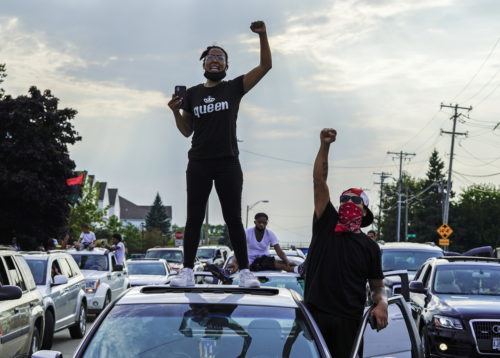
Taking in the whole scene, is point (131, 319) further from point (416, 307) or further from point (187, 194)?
point (416, 307)

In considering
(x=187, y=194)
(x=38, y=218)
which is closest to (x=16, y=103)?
(x=38, y=218)

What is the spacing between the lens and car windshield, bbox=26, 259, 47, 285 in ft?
51.3

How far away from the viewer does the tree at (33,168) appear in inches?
1661

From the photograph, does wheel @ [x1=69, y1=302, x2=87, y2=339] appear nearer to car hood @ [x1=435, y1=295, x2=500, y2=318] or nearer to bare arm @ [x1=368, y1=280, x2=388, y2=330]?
car hood @ [x1=435, y1=295, x2=500, y2=318]

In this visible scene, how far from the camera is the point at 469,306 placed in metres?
12.7


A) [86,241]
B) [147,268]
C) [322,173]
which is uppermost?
[322,173]

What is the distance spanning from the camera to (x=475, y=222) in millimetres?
Answer: 115500

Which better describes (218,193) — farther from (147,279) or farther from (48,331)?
(147,279)

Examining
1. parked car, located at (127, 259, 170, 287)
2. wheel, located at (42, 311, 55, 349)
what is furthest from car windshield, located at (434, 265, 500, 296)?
parked car, located at (127, 259, 170, 287)

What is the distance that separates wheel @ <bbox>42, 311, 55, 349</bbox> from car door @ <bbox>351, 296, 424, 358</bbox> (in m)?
5.69

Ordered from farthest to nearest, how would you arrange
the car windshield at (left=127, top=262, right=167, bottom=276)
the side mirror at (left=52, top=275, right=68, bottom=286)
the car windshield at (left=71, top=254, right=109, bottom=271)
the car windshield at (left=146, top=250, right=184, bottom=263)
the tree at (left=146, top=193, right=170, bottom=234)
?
the tree at (left=146, top=193, right=170, bottom=234) < the car windshield at (left=146, top=250, right=184, bottom=263) < the car windshield at (left=127, top=262, right=167, bottom=276) < the car windshield at (left=71, top=254, right=109, bottom=271) < the side mirror at (left=52, top=275, right=68, bottom=286)

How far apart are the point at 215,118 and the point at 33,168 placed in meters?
36.8

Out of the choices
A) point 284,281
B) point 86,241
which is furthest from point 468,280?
point 86,241

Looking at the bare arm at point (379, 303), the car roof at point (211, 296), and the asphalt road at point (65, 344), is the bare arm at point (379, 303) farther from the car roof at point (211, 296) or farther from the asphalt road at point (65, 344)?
the asphalt road at point (65, 344)
